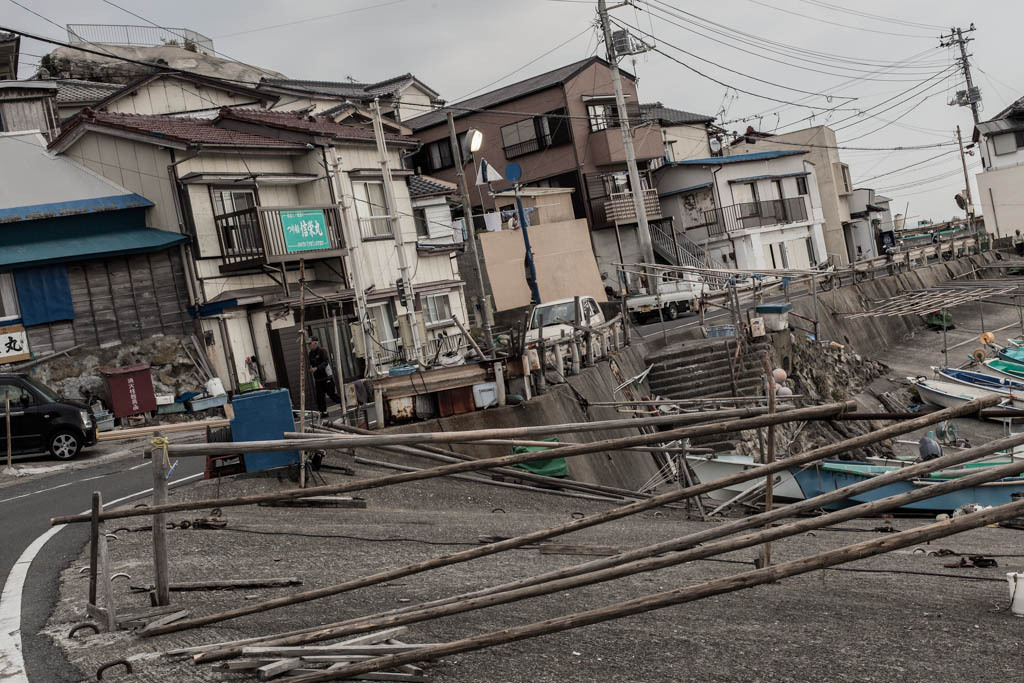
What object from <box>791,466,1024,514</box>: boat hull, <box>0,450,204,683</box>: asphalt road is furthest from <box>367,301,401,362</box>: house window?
<box>791,466,1024,514</box>: boat hull

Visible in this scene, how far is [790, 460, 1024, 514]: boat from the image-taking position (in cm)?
1630

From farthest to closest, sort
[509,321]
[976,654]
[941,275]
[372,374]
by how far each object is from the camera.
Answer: [941,275] → [509,321] → [372,374] → [976,654]

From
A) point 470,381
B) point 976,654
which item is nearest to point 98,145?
point 470,381

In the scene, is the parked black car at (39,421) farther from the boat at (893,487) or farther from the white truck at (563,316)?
the boat at (893,487)

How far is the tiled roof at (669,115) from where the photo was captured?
55.1m

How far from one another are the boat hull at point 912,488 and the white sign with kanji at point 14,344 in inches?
719

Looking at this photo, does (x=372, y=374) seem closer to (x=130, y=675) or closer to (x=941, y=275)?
(x=130, y=675)

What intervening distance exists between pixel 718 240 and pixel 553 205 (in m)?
12.6

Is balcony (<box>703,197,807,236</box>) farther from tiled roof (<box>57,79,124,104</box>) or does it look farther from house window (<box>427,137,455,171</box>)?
tiled roof (<box>57,79,124,104</box>)

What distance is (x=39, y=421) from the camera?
18.5 m

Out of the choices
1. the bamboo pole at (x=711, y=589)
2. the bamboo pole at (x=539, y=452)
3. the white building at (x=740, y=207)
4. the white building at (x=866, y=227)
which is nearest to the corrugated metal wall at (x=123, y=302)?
the bamboo pole at (x=539, y=452)

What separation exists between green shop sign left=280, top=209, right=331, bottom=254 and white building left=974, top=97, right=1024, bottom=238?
51.8 meters

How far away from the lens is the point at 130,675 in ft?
17.4

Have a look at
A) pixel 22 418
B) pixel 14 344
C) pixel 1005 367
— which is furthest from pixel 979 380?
pixel 14 344
